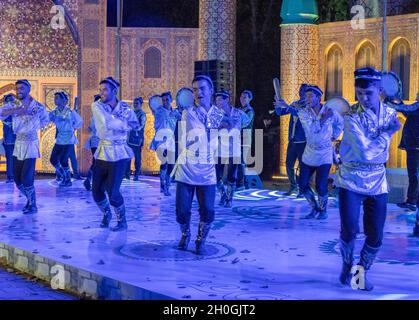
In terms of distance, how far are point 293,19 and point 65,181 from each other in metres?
6.15

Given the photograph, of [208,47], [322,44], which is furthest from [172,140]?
[322,44]

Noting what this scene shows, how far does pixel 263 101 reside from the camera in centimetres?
1981

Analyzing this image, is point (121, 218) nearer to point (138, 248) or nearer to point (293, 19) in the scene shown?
point (138, 248)

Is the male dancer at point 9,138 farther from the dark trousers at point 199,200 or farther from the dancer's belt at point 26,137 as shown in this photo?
the dark trousers at point 199,200

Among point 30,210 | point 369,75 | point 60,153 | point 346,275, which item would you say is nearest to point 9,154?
point 60,153

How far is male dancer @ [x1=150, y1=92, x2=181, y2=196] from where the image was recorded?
1214 centimetres

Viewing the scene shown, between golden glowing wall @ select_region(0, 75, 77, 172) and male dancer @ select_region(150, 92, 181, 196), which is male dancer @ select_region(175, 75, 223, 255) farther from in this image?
golden glowing wall @ select_region(0, 75, 77, 172)

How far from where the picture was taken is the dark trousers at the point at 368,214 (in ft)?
18.4

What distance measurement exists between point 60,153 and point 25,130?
3.47 meters

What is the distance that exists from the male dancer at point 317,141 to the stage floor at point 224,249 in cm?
31

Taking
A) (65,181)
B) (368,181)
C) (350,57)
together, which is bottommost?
(65,181)

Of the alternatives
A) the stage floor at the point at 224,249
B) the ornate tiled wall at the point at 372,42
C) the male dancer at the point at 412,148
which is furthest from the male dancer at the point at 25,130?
the ornate tiled wall at the point at 372,42

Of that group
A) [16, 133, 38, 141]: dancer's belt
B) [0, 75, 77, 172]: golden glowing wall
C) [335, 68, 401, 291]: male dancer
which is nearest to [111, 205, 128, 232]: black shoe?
[16, 133, 38, 141]: dancer's belt

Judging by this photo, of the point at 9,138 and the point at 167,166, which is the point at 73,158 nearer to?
the point at 9,138
